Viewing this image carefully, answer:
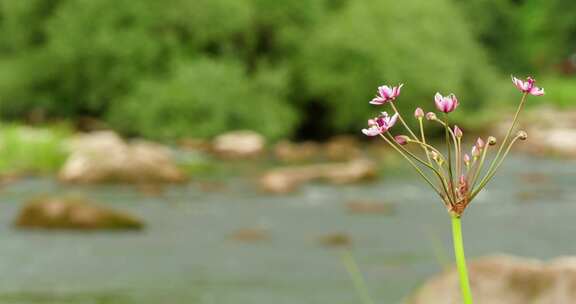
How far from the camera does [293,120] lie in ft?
80.4

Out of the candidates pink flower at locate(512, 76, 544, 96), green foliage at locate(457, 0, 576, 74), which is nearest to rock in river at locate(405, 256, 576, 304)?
pink flower at locate(512, 76, 544, 96)

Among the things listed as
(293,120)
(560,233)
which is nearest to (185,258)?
(560,233)

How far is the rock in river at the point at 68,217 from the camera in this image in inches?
457

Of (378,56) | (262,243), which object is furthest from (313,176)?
(378,56)

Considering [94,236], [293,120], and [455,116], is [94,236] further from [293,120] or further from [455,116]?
[455,116]

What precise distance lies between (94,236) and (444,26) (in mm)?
15330

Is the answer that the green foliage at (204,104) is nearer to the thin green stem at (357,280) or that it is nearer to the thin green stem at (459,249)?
the thin green stem at (357,280)

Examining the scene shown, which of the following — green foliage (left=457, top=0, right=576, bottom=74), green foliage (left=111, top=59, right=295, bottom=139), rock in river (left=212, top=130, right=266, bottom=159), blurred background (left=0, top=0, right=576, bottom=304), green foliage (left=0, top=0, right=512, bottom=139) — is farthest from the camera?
green foliage (left=457, top=0, right=576, bottom=74)

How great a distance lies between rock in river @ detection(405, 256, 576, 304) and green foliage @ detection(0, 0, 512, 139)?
1759 centimetres

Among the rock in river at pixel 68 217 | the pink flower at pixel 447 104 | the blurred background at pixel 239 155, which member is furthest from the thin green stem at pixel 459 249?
the rock in river at pixel 68 217

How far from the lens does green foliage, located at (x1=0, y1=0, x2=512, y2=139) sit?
2352 centimetres

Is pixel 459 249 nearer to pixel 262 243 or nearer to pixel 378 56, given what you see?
pixel 262 243

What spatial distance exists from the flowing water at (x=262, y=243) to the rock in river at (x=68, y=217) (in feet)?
0.68

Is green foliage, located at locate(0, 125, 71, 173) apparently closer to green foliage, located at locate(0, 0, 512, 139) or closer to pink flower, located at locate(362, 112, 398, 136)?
green foliage, located at locate(0, 0, 512, 139)
